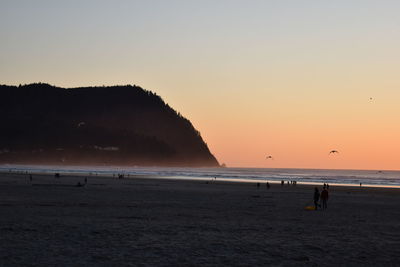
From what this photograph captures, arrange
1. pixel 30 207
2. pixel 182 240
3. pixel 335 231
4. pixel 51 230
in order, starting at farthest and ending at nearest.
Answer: pixel 30 207, pixel 335 231, pixel 51 230, pixel 182 240

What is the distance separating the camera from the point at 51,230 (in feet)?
71.8

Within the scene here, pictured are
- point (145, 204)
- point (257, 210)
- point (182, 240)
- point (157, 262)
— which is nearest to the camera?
point (157, 262)

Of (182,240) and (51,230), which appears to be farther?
(51,230)

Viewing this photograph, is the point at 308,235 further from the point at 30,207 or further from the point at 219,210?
the point at 30,207

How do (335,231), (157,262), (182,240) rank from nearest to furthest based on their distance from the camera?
(157,262) → (182,240) → (335,231)

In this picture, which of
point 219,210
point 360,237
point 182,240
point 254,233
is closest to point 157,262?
point 182,240

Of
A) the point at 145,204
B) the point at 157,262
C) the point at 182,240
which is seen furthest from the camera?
the point at 145,204

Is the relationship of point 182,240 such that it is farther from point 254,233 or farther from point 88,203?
point 88,203

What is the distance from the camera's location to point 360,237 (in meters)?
22.3

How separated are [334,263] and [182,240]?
234 inches

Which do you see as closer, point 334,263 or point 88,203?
point 334,263

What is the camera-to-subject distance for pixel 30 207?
31.2 meters

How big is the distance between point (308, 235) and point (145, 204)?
15.7 metres

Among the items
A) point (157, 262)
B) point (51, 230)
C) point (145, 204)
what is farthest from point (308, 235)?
point (145, 204)
